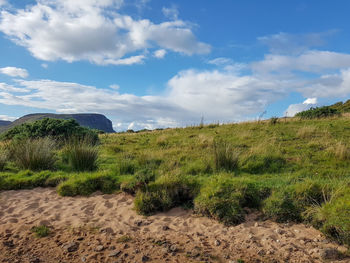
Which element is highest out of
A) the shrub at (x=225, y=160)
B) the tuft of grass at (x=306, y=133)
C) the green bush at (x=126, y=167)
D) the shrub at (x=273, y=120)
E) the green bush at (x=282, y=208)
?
the shrub at (x=273, y=120)

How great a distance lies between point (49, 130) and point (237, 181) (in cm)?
1331

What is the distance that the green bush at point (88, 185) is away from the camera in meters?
7.60

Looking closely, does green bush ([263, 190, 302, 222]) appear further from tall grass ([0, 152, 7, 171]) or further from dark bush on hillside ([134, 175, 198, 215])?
tall grass ([0, 152, 7, 171])

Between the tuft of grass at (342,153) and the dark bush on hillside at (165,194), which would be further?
the tuft of grass at (342,153)

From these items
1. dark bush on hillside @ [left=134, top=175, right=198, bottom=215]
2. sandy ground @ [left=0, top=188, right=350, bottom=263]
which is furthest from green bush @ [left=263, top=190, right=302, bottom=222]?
dark bush on hillside @ [left=134, top=175, right=198, bottom=215]

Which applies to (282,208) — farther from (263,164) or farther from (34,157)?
(34,157)

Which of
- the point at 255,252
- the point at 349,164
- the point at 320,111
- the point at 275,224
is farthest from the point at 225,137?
the point at 320,111

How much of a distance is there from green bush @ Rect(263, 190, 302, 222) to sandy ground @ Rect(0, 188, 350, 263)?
0.68 feet

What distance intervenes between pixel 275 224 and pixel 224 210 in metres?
1.01

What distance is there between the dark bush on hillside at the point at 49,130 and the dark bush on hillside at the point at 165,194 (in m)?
10.1

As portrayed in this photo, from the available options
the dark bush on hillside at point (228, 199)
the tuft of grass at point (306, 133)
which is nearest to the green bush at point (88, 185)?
the dark bush on hillside at point (228, 199)

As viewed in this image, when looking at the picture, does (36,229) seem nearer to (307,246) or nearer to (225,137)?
(307,246)

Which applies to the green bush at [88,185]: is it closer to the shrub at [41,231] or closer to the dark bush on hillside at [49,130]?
the shrub at [41,231]

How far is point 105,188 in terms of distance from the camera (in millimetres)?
7691
